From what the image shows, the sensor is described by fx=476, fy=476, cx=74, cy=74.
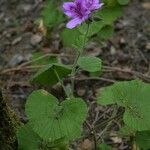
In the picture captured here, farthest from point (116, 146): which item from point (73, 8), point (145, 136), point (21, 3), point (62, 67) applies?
point (21, 3)

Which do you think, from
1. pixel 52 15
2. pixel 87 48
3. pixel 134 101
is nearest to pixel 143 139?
pixel 134 101

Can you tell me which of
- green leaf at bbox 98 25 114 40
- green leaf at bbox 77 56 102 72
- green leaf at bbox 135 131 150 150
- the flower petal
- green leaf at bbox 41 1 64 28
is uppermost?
the flower petal

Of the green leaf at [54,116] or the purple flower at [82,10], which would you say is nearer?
the green leaf at [54,116]

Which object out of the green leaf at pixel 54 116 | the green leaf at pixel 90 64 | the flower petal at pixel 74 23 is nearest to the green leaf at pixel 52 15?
the green leaf at pixel 90 64

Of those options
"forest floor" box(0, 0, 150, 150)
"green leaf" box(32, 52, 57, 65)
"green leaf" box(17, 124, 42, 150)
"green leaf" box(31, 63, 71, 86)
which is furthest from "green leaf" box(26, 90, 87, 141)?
"green leaf" box(32, 52, 57, 65)

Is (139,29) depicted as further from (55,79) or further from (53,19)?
(55,79)

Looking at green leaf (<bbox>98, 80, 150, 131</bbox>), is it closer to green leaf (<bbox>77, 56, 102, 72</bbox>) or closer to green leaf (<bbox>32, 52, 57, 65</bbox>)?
green leaf (<bbox>77, 56, 102, 72</bbox>)

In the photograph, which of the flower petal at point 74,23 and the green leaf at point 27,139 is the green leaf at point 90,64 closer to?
the flower petal at point 74,23
